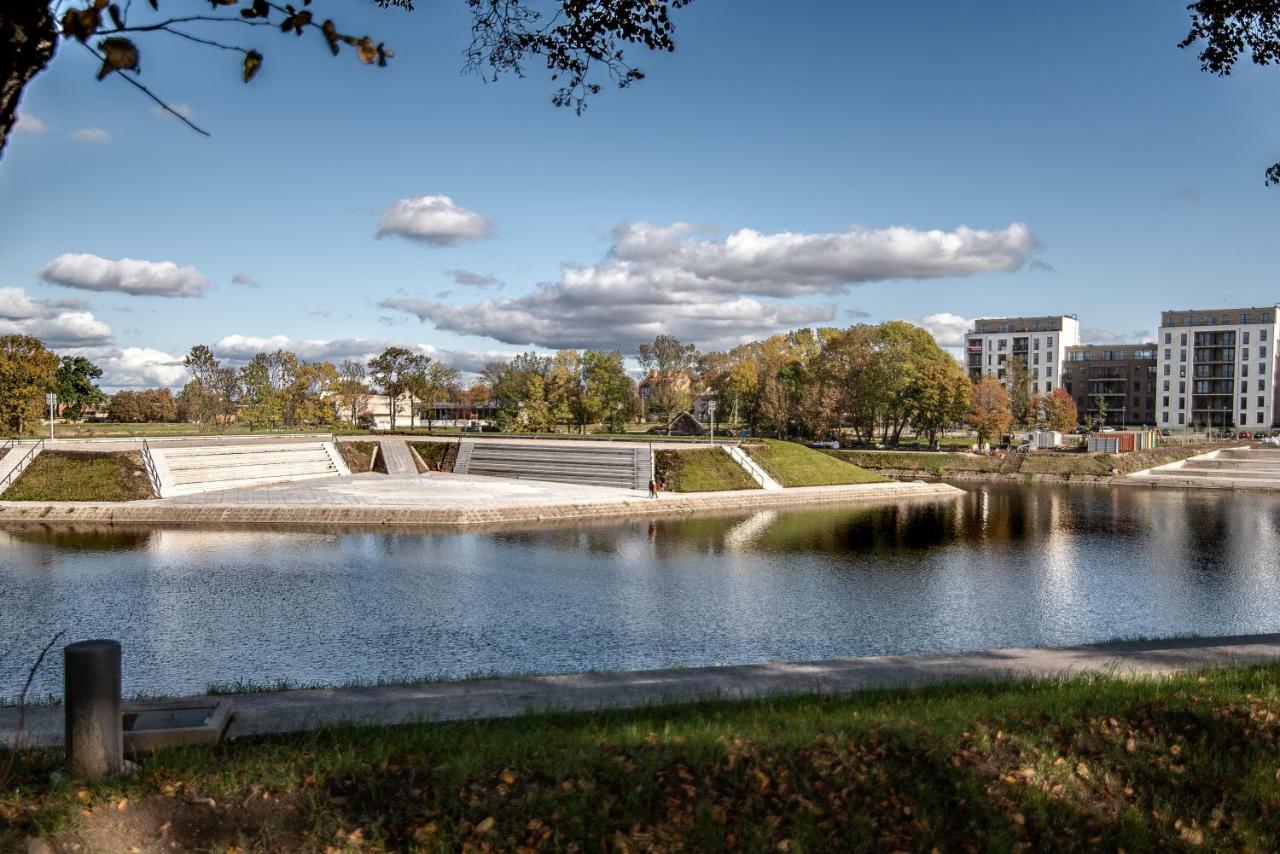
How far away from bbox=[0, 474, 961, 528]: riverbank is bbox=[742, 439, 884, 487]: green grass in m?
1.94

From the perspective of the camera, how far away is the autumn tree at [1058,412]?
3499 inches

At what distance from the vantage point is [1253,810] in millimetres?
6770

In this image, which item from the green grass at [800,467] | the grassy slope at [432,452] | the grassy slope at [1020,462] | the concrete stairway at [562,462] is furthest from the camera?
the grassy slope at [1020,462]

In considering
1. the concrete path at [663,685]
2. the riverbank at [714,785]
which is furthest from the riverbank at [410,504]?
the riverbank at [714,785]

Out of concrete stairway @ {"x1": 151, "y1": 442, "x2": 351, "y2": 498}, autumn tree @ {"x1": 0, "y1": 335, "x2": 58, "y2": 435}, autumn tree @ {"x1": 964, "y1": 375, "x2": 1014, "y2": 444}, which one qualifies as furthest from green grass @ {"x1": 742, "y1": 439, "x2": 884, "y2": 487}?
autumn tree @ {"x1": 0, "y1": 335, "x2": 58, "y2": 435}

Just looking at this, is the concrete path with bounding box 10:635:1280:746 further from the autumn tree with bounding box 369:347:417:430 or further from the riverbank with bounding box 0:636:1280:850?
the autumn tree with bounding box 369:347:417:430

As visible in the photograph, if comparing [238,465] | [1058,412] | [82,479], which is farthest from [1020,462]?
[82,479]

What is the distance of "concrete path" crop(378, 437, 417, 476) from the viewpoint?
48906mm

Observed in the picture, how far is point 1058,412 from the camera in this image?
89.2 metres

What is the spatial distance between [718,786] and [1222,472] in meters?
66.3

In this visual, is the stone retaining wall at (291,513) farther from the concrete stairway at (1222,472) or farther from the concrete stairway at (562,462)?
the concrete stairway at (1222,472)

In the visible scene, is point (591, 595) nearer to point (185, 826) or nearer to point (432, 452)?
point (185, 826)

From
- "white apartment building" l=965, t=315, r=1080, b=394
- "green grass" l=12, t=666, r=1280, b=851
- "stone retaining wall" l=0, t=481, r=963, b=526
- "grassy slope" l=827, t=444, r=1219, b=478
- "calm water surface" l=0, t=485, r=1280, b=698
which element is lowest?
"calm water surface" l=0, t=485, r=1280, b=698

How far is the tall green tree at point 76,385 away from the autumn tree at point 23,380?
111 ft
